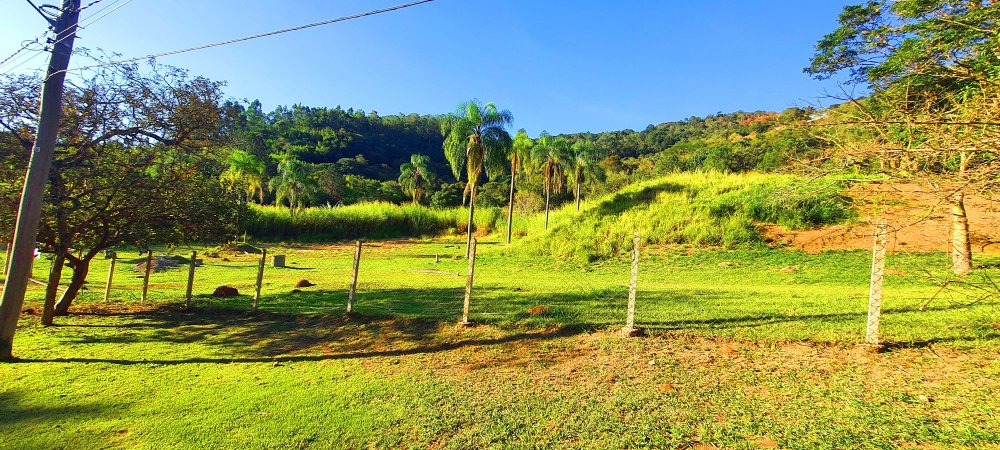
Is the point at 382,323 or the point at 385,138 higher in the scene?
the point at 385,138

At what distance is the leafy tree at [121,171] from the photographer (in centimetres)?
831

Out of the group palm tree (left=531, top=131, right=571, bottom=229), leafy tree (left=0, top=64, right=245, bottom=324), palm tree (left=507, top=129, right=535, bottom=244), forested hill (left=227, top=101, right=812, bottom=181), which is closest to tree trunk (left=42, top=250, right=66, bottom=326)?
leafy tree (left=0, top=64, right=245, bottom=324)

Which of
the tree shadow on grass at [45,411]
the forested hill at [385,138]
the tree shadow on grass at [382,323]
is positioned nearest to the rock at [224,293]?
the tree shadow on grass at [382,323]

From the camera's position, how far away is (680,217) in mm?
20672

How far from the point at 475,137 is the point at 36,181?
69.0ft

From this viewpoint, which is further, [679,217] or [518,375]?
[679,217]

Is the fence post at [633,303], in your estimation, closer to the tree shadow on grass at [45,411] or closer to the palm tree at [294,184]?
the tree shadow on grass at [45,411]

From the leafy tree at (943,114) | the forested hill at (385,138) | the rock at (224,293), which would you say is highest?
the forested hill at (385,138)

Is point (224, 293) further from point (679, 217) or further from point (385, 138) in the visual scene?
point (385, 138)

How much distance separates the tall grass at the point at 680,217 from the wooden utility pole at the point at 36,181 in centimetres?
1590

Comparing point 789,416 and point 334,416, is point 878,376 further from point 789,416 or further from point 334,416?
point 334,416

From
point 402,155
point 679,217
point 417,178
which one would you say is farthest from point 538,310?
point 402,155

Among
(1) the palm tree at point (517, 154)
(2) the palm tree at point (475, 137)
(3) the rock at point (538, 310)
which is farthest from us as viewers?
(1) the palm tree at point (517, 154)

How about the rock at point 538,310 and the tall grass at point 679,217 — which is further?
the tall grass at point 679,217
